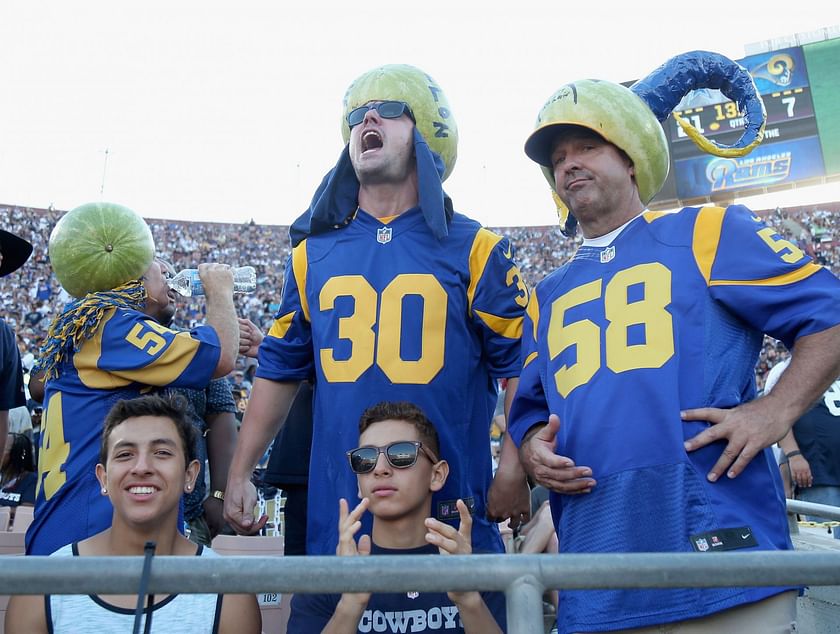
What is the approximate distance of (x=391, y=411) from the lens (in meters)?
2.40

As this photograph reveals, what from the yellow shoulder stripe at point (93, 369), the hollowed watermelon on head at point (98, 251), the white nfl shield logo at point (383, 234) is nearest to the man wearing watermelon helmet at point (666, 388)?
the white nfl shield logo at point (383, 234)

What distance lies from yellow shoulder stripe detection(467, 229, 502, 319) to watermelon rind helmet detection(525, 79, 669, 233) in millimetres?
435

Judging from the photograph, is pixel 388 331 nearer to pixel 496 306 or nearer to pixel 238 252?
pixel 496 306

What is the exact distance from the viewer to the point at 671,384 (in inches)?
73.9

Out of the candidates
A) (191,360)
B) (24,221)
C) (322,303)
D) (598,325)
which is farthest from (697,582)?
(24,221)

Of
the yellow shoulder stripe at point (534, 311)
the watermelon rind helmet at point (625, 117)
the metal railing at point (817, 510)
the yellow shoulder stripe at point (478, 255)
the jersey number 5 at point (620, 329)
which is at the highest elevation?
the watermelon rind helmet at point (625, 117)

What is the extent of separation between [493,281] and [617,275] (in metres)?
0.63

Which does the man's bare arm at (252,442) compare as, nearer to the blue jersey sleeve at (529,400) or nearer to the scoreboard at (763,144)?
the blue jersey sleeve at (529,400)

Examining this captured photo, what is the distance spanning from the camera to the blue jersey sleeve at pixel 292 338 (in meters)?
2.82

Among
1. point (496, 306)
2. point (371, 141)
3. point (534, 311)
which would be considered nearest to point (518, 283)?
point (496, 306)

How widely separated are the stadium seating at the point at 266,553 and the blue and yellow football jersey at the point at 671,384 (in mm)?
2063

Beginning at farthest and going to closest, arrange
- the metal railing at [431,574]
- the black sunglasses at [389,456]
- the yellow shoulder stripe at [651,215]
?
the black sunglasses at [389,456], the yellow shoulder stripe at [651,215], the metal railing at [431,574]

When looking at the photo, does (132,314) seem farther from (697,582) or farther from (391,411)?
(697,582)

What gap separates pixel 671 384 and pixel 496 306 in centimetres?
86
